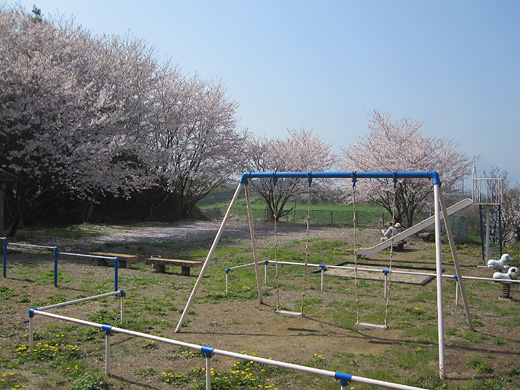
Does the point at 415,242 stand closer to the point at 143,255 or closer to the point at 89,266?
the point at 143,255

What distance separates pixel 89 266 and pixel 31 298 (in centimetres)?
406

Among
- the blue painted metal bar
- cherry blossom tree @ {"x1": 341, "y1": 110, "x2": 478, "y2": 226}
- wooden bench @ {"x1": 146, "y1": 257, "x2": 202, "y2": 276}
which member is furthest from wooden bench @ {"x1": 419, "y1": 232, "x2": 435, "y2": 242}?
the blue painted metal bar

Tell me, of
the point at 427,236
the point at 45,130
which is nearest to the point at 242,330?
the point at 45,130

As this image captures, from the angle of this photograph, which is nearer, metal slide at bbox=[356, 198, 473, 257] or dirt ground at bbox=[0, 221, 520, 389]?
dirt ground at bbox=[0, 221, 520, 389]

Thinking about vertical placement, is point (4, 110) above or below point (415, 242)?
above

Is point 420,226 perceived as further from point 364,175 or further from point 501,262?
point 364,175

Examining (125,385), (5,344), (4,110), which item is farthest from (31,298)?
(4,110)

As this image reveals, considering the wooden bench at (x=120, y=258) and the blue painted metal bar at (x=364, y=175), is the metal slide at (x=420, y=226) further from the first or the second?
the wooden bench at (x=120, y=258)

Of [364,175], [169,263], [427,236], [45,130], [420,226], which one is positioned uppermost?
[45,130]

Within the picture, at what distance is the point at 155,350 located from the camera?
242 inches

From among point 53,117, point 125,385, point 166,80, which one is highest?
point 166,80

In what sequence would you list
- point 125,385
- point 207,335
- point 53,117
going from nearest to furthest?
point 125,385 → point 207,335 → point 53,117

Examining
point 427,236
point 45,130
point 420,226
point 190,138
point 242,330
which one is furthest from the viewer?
point 190,138

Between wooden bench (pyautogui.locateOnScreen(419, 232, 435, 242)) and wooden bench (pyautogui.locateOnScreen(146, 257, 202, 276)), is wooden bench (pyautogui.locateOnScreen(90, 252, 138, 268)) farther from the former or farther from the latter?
wooden bench (pyautogui.locateOnScreen(419, 232, 435, 242))
